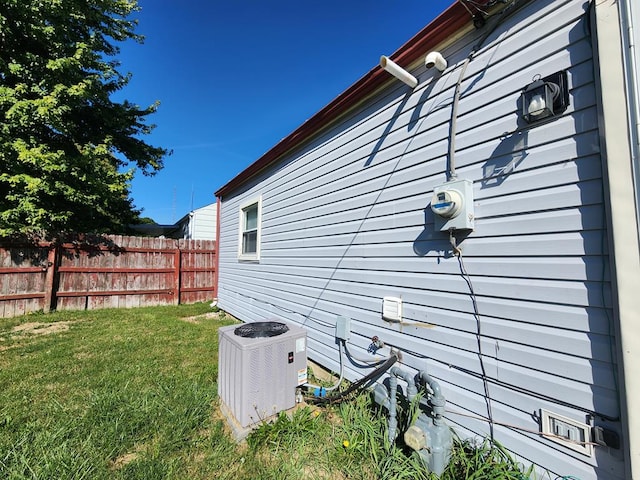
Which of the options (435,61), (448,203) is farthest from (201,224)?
(448,203)

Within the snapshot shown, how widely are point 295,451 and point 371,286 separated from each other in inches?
63.5

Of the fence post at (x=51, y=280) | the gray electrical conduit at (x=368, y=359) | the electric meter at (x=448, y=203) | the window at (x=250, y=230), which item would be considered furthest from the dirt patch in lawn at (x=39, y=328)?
the electric meter at (x=448, y=203)

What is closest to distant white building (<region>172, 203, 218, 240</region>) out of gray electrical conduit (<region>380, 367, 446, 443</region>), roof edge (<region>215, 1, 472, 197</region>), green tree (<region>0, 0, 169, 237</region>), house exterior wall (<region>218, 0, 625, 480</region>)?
green tree (<region>0, 0, 169, 237</region>)

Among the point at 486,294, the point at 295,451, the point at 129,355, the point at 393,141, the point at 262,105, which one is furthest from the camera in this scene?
the point at 262,105

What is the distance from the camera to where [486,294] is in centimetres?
200

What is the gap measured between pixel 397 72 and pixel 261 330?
270cm

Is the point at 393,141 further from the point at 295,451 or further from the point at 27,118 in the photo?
the point at 27,118

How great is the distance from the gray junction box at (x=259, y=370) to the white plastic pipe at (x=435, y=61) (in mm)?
2658

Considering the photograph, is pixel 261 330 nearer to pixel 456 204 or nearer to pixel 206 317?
pixel 456 204

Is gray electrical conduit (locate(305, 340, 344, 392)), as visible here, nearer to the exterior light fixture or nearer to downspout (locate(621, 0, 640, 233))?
downspout (locate(621, 0, 640, 233))

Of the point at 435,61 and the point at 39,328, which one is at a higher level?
the point at 435,61

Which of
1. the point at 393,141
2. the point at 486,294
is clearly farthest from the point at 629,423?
the point at 393,141

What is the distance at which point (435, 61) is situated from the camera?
2.29m

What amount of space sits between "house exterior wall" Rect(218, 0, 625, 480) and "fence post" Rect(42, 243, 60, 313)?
26.2 feet
